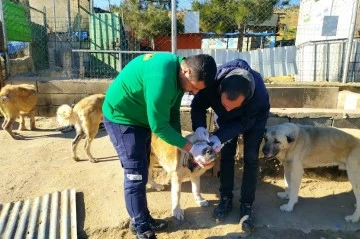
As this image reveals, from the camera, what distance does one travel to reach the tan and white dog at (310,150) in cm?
352

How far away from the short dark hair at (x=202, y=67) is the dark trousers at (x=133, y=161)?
0.76 meters

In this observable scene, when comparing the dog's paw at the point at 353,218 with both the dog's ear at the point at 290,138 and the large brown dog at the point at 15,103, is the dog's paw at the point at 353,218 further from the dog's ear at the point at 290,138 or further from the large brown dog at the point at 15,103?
the large brown dog at the point at 15,103

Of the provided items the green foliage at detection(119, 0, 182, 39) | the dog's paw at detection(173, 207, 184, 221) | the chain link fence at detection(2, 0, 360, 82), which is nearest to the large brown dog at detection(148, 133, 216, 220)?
the dog's paw at detection(173, 207, 184, 221)

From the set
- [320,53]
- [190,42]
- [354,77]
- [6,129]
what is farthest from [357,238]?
[190,42]

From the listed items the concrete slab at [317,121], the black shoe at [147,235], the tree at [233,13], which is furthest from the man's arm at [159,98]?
the tree at [233,13]

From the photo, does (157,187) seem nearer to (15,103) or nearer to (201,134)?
(201,134)

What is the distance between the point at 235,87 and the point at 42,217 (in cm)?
242

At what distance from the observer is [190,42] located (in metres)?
11.6

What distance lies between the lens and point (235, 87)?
8.50 feet

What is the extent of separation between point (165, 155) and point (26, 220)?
158 centimetres

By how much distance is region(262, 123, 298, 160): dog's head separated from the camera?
3.51 m

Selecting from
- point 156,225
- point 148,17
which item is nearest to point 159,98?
point 156,225

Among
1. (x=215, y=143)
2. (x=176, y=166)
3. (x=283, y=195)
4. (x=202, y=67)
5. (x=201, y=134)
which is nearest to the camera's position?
(x=202, y=67)

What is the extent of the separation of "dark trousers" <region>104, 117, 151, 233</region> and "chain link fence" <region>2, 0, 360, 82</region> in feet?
12.0
